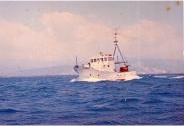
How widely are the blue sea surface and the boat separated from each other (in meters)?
0.43

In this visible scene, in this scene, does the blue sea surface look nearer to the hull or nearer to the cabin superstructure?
the cabin superstructure

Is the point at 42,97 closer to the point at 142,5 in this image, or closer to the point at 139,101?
the point at 139,101

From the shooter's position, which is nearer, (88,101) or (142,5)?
(142,5)

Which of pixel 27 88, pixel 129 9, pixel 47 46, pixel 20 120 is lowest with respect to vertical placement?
pixel 20 120

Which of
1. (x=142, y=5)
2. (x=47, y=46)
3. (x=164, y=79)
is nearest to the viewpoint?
(x=142, y=5)

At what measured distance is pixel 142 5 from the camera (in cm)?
568

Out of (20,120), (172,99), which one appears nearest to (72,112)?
(20,120)

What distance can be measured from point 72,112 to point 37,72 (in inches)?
37.8

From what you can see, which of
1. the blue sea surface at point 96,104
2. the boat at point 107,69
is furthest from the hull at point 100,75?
the blue sea surface at point 96,104

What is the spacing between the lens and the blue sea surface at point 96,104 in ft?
18.5

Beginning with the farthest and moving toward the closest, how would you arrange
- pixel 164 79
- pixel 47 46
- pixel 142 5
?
1. pixel 164 79
2. pixel 47 46
3. pixel 142 5

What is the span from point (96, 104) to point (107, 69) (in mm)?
3430

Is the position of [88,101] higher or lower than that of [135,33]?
lower

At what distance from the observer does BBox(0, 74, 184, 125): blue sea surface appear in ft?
18.5
